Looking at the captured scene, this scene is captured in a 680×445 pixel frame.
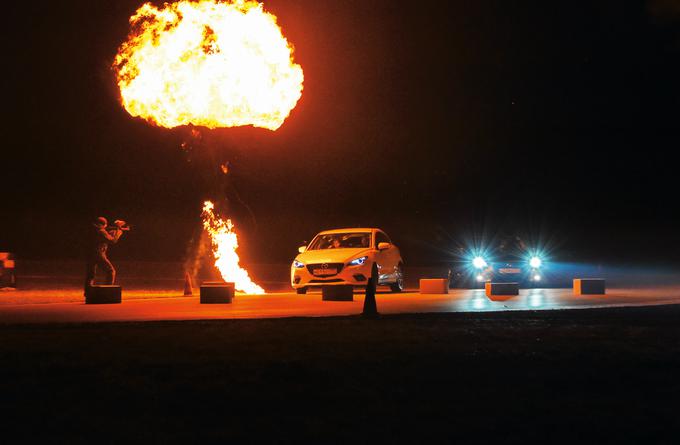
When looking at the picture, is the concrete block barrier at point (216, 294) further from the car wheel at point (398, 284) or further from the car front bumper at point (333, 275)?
the car wheel at point (398, 284)

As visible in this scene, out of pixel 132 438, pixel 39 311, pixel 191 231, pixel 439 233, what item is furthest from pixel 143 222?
pixel 132 438

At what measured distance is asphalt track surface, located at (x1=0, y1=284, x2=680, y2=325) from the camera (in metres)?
16.9

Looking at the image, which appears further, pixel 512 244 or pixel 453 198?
pixel 453 198

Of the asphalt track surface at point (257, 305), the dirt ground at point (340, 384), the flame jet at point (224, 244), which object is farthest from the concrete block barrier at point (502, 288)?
the dirt ground at point (340, 384)

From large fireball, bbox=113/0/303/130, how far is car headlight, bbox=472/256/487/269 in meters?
7.50

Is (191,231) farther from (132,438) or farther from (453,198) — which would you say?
(132,438)

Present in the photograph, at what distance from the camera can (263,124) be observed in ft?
90.3

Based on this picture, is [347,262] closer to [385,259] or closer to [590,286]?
[385,259]

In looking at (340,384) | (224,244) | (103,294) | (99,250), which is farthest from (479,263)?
(340,384)

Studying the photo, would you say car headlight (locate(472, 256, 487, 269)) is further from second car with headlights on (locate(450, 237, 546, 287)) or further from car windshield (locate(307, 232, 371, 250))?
car windshield (locate(307, 232, 371, 250))

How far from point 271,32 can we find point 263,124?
267 centimetres

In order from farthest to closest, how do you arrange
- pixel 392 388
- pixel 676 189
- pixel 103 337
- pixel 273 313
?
pixel 676 189
pixel 273 313
pixel 103 337
pixel 392 388

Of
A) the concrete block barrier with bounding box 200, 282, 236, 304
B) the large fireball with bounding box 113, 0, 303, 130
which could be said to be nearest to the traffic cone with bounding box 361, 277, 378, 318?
the concrete block barrier with bounding box 200, 282, 236, 304

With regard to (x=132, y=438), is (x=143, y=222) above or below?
above
